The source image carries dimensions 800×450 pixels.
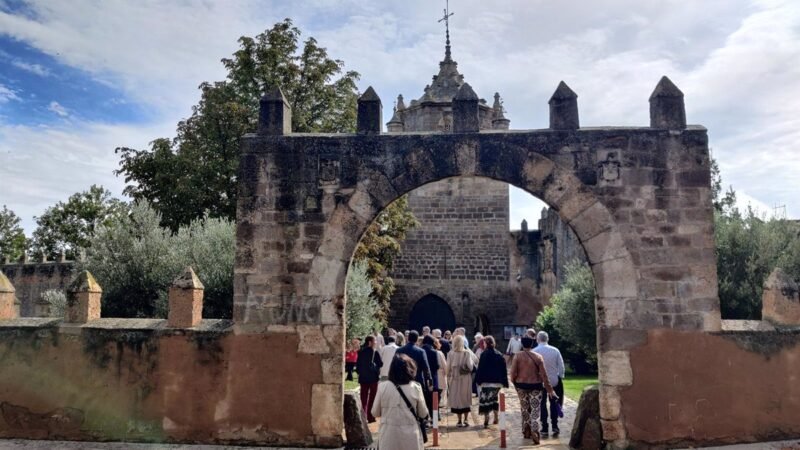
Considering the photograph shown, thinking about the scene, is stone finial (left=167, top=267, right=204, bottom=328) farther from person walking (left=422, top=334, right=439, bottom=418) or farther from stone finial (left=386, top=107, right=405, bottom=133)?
stone finial (left=386, top=107, right=405, bottom=133)

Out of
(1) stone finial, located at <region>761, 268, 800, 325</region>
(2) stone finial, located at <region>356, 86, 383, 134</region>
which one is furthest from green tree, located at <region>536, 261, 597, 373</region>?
(2) stone finial, located at <region>356, 86, 383, 134</region>

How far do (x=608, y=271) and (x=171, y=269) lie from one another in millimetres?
9983

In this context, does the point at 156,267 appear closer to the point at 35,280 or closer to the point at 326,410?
the point at 326,410

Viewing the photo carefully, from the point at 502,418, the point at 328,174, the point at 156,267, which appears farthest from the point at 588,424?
the point at 156,267

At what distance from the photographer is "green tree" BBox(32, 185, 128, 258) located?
144 feet

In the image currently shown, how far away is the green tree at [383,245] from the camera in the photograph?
1811 centimetres

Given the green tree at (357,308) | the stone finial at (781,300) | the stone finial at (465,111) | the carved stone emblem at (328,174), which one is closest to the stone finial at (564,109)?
the stone finial at (465,111)

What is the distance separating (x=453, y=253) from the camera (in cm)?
2447

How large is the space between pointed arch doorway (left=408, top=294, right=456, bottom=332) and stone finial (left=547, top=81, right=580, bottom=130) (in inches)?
662

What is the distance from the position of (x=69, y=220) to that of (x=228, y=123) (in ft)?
108

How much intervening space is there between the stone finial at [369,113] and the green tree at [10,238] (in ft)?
155

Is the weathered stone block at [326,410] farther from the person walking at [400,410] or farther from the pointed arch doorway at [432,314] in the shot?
the pointed arch doorway at [432,314]

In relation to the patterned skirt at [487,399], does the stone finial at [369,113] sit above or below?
above

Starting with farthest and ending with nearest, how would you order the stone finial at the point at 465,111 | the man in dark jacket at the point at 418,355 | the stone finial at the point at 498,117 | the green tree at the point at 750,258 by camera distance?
1. the stone finial at the point at 498,117
2. the green tree at the point at 750,258
3. the man in dark jacket at the point at 418,355
4. the stone finial at the point at 465,111
